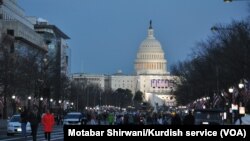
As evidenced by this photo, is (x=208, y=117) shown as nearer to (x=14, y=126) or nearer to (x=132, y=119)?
(x=14, y=126)

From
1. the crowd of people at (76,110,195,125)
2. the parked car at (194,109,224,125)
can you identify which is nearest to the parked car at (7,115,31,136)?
the crowd of people at (76,110,195,125)

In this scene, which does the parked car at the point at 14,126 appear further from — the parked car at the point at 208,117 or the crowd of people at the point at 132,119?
the parked car at the point at 208,117

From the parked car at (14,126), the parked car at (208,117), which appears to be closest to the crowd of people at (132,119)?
the parked car at (208,117)

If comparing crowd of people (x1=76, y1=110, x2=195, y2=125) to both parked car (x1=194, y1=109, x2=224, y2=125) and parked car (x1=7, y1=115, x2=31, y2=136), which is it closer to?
parked car (x1=194, y1=109, x2=224, y2=125)

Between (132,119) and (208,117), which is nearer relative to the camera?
(208,117)

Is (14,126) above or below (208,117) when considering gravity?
below

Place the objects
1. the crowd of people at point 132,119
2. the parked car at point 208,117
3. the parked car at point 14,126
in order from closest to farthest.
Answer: the crowd of people at point 132,119 → the parked car at point 208,117 → the parked car at point 14,126

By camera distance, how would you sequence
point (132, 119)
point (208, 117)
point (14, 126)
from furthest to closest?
point (132, 119) → point (14, 126) → point (208, 117)

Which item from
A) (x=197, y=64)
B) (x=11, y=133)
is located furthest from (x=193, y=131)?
(x=197, y=64)

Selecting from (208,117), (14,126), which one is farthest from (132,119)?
(208,117)

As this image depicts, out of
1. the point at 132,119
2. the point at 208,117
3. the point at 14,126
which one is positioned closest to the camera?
the point at 208,117

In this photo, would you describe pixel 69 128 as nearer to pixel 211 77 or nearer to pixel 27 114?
pixel 27 114

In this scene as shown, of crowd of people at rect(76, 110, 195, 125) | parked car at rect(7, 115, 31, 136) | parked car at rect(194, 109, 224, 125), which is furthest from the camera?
parked car at rect(7, 115, 31, 136)

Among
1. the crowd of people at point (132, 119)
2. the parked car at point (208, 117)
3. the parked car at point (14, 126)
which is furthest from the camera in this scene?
the parked car at point (14, 126)
